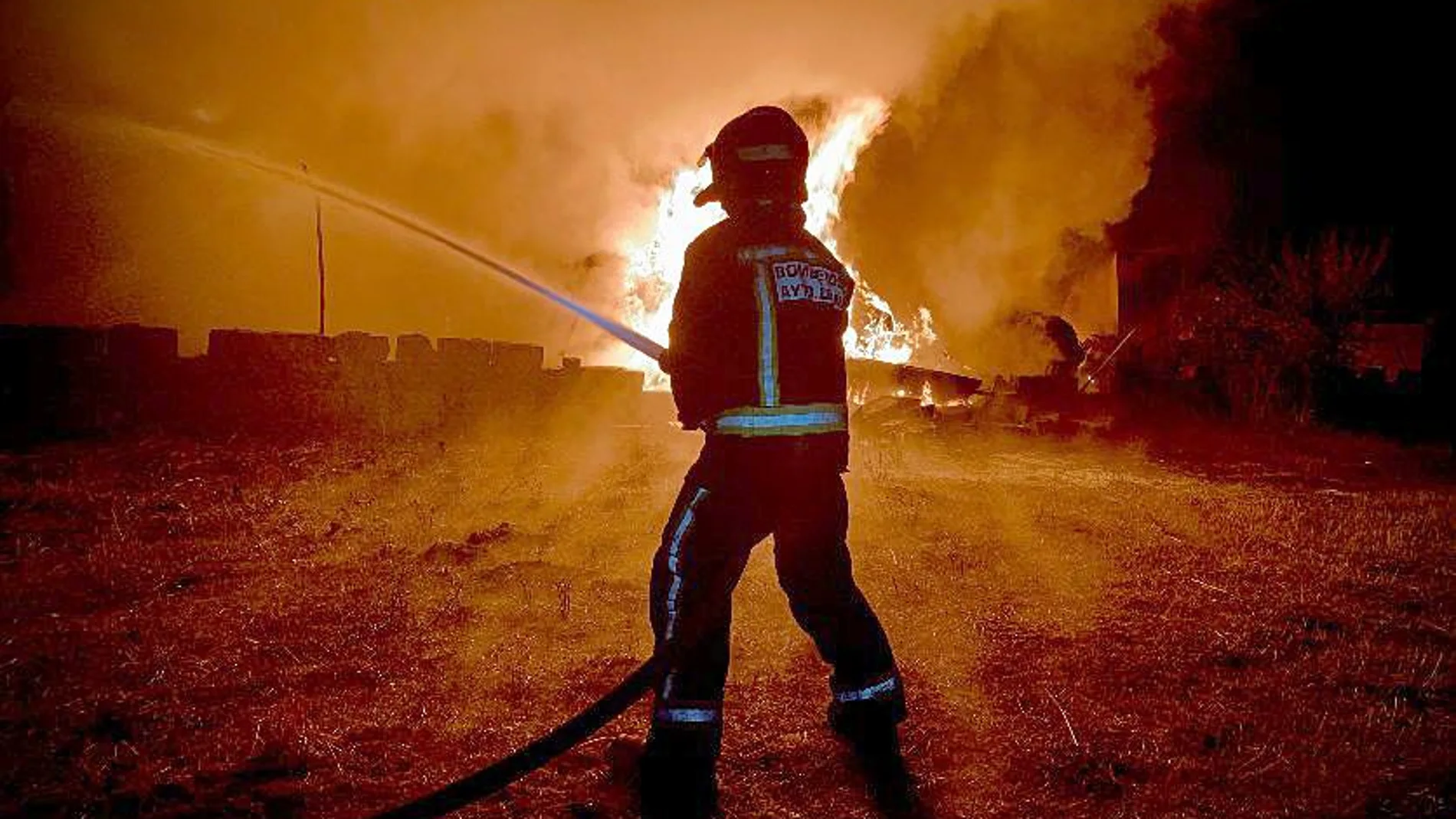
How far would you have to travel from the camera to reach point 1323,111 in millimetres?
22156

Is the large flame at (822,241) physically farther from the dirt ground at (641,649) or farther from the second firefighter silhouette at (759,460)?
the second firefighter silhouette at (759,460)

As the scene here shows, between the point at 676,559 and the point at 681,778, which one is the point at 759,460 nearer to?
the point at 676,559

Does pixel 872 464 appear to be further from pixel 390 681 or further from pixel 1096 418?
pixel 390 681

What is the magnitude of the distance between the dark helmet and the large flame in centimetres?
1000

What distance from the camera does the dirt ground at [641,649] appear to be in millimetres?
2881

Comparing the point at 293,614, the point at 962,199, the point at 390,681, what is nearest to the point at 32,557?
the point at 293,614

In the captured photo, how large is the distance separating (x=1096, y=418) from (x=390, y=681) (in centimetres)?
1271

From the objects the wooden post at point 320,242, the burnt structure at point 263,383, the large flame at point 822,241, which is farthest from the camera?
the wooden post at point 320,242

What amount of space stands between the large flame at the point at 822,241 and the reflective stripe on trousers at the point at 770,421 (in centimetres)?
1041

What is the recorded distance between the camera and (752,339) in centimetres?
293

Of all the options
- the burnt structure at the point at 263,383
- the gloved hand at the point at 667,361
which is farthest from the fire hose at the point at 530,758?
the burnt structure at the point at 263,383

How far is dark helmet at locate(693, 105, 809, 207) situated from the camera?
3.09 meters

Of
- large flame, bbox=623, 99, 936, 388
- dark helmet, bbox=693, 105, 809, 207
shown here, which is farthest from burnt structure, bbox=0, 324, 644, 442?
dark helmet, bbox=693, 105, 809, 207

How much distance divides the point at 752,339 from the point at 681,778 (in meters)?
1.44
